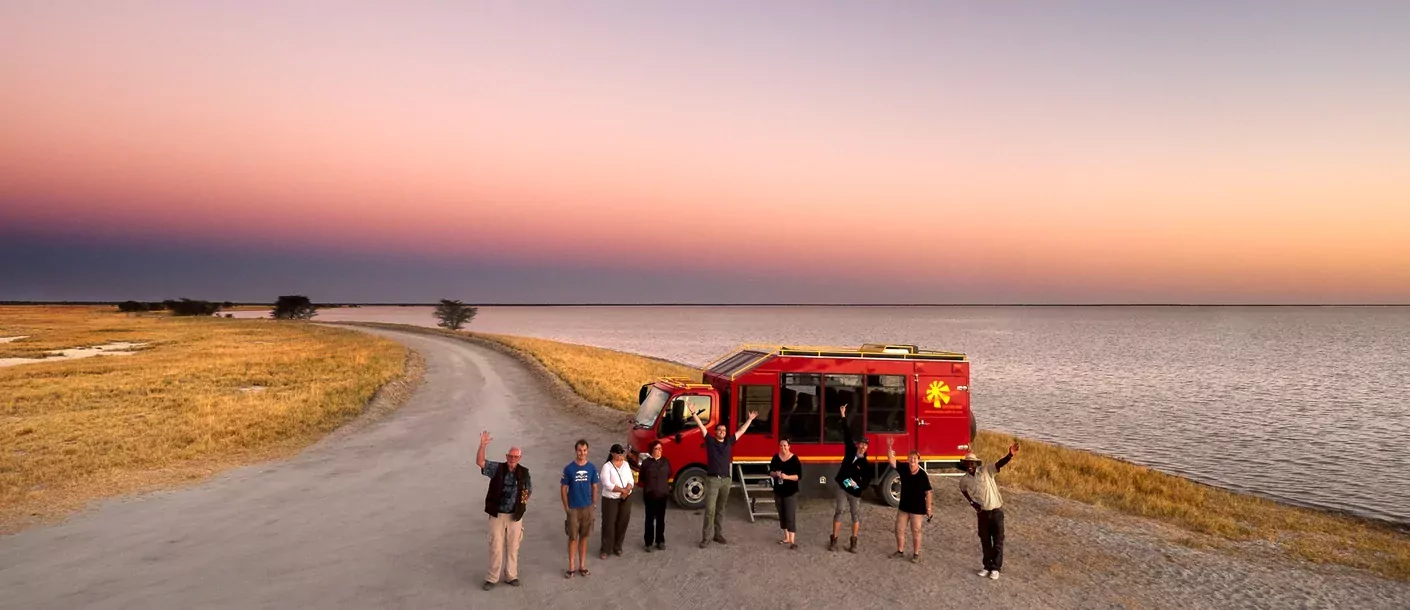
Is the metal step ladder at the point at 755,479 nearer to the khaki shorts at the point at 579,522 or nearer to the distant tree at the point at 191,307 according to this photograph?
the khaki shorts at the point at 579,522

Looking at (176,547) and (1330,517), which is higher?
(176,547)

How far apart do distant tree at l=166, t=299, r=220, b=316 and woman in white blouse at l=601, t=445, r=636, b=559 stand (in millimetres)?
179612

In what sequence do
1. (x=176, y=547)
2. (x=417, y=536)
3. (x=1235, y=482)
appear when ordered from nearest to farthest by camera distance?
(x=176, y=547) → (x=417, y=536) → (x=1235, y=482)

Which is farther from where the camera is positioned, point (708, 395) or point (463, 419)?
point (463, 419)

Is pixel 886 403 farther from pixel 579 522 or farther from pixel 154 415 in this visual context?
pixel 154 415

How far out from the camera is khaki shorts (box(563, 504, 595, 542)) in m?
11.6

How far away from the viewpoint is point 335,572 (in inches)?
466

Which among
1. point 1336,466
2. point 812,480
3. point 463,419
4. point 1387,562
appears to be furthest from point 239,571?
point 1336,466

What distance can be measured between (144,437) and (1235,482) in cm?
3541

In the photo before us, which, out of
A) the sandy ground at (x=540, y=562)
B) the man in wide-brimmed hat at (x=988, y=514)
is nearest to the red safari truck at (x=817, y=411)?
the sandy ground at (x=540, y=562)

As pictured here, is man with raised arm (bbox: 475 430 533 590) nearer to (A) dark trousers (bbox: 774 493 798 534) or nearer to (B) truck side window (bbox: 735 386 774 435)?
(A) dark trousers (bbox: 774 493 798 534)

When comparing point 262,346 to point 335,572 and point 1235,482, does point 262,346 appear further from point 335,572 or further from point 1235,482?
point 1235,482

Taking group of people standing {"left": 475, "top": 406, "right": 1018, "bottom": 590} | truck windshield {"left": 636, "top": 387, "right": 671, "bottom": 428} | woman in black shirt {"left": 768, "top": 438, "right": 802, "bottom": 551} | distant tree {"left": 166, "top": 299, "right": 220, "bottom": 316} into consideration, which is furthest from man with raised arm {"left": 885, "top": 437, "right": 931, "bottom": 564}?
distant tree {"left": 166, "top": 299, "right": 220, "bottom": 316}

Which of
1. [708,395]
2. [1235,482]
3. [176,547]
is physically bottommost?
[1235,482]
